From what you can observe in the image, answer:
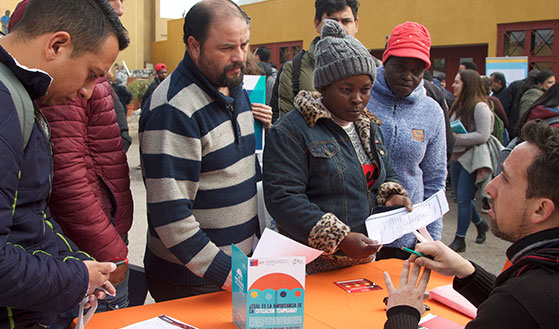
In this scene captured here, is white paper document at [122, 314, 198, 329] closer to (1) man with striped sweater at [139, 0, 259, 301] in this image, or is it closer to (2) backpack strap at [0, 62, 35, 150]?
(1) man with striped sweater at [139, 0, 259, 301]

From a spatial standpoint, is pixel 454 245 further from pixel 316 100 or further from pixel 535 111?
pixel 316 100

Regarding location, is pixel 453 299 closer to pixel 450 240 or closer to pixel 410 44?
pixel 410 44

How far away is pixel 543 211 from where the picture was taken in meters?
1.41

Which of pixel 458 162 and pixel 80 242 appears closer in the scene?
pixel 80 242

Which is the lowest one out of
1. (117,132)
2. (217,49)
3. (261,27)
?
(117,132)

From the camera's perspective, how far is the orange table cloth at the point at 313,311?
1.62m

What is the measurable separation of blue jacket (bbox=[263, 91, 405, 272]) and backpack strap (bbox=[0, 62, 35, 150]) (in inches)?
38.2

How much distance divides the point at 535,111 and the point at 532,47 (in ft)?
31.5

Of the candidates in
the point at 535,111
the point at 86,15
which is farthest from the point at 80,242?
the point at 535,111

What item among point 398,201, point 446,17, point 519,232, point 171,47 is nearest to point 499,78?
point 446,17

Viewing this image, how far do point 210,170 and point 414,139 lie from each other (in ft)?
3.96

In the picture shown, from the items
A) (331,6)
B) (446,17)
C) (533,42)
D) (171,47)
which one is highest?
(171,47)

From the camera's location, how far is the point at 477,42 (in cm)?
1295

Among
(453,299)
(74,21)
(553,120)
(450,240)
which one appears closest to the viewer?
(74,21)
